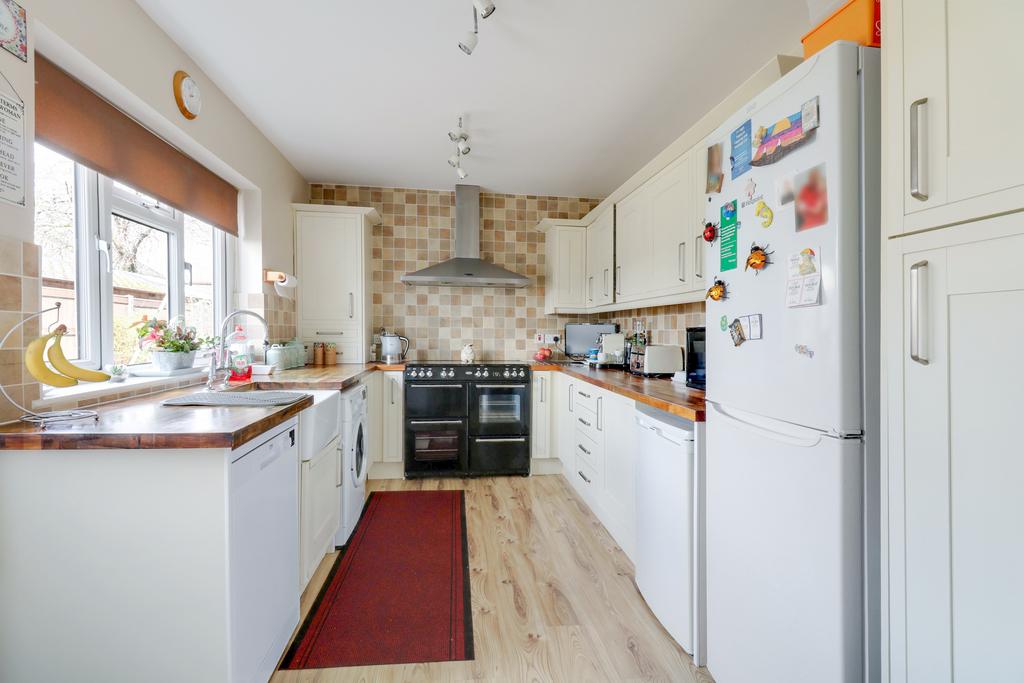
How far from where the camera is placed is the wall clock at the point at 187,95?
75.2 inches

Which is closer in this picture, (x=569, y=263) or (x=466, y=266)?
(x=466, y=266)

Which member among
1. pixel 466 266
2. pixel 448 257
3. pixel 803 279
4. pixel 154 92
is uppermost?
pixel 154 92

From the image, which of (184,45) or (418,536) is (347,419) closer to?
(418,536)

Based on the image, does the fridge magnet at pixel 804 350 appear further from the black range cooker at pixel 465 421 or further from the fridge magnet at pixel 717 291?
the black range cooker at pixel 465 421

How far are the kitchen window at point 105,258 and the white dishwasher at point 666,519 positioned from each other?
2311 millimetres

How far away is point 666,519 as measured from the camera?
1.64 metres

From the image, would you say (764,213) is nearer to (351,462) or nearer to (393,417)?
(351,462)

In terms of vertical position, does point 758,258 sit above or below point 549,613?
above

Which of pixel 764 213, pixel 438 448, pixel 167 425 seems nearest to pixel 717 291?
pixel 764 213

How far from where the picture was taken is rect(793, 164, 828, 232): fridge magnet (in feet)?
3.39

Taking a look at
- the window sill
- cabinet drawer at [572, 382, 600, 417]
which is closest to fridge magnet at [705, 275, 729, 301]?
cabinet drawer at [572, 382, 600, 417]

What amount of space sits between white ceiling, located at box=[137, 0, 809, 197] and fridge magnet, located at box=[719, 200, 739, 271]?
36.0 inches

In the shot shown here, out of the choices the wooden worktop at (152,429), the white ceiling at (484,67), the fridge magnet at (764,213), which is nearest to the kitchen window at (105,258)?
the wooden worktop at (152,429)

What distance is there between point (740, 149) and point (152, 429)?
1.93 m
